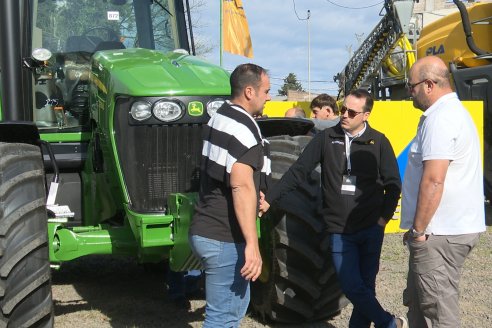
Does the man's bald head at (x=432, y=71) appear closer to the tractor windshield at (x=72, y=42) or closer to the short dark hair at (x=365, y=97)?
the short dark hair at (x=365, y=97)

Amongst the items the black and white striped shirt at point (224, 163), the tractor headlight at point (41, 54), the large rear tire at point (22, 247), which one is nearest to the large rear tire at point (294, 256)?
the black and white striped shirt at point (224, 163)

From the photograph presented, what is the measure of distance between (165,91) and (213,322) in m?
1.53

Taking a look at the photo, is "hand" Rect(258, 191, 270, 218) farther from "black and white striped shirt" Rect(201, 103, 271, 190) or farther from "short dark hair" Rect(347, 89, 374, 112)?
"short dark hair" Rect(347, 89, 374, 112)

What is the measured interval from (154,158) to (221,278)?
128 cm

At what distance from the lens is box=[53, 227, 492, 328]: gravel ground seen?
5.27 meters

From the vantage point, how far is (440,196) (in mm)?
3529

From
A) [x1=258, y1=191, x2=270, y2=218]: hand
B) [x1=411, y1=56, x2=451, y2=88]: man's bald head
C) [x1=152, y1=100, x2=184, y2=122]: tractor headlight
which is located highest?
[x1=411, y1=56, x2=451, y2=88]: man's bald head

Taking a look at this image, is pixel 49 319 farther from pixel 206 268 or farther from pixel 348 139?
pixel 348 139

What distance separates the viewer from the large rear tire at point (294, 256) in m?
4.54

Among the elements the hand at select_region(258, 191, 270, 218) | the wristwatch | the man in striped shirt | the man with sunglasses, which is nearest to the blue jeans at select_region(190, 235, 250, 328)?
the man in striped shirt

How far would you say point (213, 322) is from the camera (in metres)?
3.61

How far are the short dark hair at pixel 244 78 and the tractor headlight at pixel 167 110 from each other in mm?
900

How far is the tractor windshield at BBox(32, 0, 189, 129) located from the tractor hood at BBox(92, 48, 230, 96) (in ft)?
1.59

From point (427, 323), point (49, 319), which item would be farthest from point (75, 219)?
point (427, 323)
